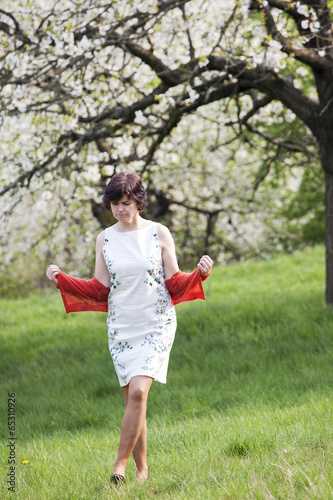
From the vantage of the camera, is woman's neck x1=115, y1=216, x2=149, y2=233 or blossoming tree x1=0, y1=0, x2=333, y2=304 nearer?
woman's neck x1=115, y1=216, x2=149, y2=233

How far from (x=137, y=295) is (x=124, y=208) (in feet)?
1.71

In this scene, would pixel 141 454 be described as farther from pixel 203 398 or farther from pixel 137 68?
pixel 137 68

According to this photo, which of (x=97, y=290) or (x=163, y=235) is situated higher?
(x=163, y=235)

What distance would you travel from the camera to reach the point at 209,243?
45.8 feet

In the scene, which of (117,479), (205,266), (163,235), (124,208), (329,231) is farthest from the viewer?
(329,231)

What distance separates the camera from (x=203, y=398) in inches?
211

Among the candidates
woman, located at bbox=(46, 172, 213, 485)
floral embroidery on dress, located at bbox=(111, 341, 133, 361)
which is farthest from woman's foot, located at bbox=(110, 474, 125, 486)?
floral embroidery on dress, located at bbox=(111, 341, 133, 361)

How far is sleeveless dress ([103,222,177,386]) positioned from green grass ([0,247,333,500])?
2.13ft

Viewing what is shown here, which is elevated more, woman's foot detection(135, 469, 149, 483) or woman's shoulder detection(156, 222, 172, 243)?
woman's shoulder detection(156, 222, 172, 243)

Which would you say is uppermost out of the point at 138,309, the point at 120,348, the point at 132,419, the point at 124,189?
the point at 124,189

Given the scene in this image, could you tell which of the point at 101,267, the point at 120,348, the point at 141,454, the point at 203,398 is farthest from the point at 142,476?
the point at 203,398

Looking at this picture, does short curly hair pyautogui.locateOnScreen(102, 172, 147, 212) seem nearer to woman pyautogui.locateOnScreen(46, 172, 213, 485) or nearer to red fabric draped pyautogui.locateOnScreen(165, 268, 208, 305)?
woman pyautogui.locateOnScreen(46, 172, 213, 485)

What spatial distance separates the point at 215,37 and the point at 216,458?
4.83m

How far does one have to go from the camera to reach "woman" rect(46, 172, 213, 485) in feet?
11.1
